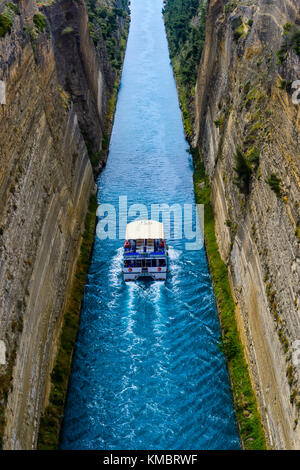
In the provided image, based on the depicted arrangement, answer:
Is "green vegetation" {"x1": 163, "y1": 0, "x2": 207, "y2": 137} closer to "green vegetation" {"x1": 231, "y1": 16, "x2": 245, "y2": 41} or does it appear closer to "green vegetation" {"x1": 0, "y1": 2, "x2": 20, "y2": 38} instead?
"green vegetation" {"x1": 231, "y1": 16, "x2": 245, "y2": 41}

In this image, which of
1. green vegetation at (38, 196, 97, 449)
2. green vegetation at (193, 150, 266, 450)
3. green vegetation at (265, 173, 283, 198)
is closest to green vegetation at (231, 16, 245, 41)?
green vegetation at (193, 150, 266, 450)

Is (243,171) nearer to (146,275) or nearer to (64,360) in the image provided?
(146,275)

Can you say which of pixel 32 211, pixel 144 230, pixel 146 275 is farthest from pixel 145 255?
pixel 32 211

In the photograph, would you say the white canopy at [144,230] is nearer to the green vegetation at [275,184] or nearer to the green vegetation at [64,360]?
the green vegetation at [64,360]

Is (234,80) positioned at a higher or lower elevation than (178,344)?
higher

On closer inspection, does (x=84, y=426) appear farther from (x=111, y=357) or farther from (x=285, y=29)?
(x=285, y=29)
